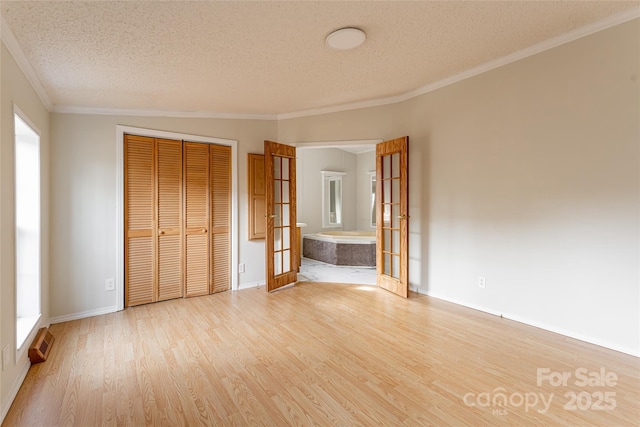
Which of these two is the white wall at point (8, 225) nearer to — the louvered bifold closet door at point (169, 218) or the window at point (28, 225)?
the window at point (28, 225)

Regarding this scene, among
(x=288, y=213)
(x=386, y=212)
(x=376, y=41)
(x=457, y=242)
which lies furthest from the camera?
(x=288, y=213)

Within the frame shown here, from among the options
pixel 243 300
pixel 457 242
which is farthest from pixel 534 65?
pixel 243 300

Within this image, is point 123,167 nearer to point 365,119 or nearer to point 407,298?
point 365,119

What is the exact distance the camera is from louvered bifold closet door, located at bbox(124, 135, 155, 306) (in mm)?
3420

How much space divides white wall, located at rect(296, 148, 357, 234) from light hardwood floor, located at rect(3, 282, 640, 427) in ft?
13.4

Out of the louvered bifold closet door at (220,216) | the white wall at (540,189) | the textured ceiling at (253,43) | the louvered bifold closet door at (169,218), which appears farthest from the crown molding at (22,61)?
the white wall at (540,189)

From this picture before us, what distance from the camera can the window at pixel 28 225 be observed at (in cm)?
258

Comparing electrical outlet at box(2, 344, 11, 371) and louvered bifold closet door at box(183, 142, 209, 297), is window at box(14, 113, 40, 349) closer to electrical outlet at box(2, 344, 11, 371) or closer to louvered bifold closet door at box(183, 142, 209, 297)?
electrical outlet at box(2, 344, 11, 371)

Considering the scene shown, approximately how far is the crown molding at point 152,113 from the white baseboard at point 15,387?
8.05 feet

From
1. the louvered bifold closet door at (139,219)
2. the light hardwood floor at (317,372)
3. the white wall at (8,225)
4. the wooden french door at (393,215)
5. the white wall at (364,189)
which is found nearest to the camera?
the light hardwood floor at (317,372)

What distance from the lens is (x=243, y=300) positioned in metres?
3.63

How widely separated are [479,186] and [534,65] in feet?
3.83

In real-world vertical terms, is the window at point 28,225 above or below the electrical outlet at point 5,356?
above

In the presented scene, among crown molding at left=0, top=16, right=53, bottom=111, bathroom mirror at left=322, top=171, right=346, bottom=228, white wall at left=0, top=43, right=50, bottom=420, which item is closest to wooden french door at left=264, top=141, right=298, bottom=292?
crown molding at left=0, top=16, right=53, bottom=111
